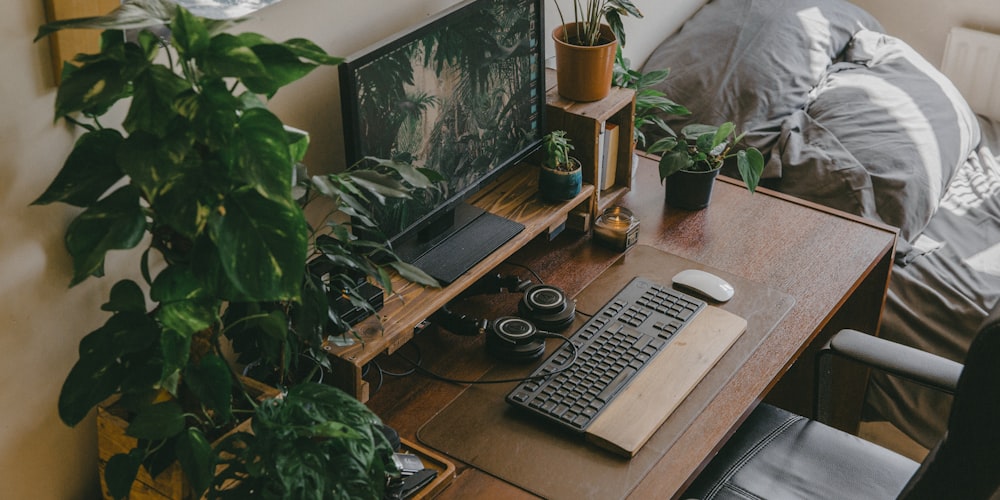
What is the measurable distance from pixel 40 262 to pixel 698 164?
1.43 metres

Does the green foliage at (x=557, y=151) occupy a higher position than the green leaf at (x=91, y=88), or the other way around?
the green leaf at (x=91, y=88)

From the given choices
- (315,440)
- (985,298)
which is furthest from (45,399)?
(985,298)

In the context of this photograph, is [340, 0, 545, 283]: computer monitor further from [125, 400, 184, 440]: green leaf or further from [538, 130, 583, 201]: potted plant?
[125, 400, 184, 440]: green leaf

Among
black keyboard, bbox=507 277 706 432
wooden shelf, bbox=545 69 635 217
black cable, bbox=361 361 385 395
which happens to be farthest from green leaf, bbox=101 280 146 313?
wooden shelf, bbox=545 69 635 217

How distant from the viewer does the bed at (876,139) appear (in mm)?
2482

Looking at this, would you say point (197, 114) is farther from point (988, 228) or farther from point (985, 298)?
point (988, 228)

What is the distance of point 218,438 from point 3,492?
306 mm

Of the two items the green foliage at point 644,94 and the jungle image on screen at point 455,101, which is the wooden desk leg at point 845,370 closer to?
the green foliage at point 644,94

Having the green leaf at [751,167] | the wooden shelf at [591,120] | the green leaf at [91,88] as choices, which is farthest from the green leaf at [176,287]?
the green leaf at [751,167]

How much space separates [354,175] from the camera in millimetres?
1431

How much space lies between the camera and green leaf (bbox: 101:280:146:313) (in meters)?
1.26

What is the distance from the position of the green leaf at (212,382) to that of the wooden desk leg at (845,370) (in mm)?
1501

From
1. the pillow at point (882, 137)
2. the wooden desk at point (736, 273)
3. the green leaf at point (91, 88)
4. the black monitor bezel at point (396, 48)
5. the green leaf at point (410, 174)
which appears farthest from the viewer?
the pillow at point (882, 137)

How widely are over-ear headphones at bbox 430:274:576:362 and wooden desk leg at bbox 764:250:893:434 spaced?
0.74 meters
